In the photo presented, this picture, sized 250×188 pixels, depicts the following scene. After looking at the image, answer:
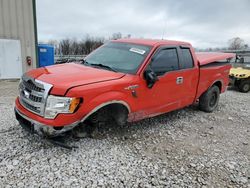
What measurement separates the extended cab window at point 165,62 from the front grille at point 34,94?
1.96 meters

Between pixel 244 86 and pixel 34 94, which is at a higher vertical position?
pixel 34 94

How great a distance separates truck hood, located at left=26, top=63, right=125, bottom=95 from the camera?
2.95 meters

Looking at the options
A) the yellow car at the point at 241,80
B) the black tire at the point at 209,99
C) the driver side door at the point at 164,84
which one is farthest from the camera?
the yellow car at the point at 241,80

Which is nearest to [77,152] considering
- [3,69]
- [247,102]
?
[247,102]

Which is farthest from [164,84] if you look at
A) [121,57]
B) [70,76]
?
[70,76]

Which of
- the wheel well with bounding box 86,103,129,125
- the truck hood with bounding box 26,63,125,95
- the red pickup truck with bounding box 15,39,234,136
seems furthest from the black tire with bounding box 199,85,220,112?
the truck hood with bounding box 26,63,125,95

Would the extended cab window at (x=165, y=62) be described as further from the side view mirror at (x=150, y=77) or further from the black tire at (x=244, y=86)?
the black tire at (x=244, y=86)

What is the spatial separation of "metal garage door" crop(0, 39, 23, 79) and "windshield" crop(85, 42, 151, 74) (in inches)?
264

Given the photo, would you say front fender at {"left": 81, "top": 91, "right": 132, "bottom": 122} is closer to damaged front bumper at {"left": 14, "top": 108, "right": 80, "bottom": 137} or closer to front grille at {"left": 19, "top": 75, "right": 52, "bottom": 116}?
damaged front bumper at {"left": 14, "top": 108, "right": 80, "bottom": 137}

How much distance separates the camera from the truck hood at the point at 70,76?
2.95 m

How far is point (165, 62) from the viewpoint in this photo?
14.1ft

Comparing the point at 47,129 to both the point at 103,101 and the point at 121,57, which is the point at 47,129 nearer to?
the point at 103,101

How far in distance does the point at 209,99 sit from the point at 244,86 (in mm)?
4307

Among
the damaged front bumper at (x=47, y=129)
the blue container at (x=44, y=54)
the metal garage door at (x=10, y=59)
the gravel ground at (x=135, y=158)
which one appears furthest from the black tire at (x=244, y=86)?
the metal garage door at (x=10, y=59)
